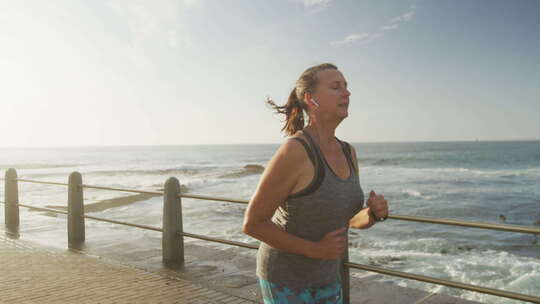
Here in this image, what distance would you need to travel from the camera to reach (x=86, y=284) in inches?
195

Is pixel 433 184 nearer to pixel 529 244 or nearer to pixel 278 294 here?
pixel 529 244

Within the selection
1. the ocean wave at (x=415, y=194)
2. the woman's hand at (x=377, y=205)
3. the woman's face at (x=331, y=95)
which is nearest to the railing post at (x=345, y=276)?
the woman's hand at (x=377, y=205)

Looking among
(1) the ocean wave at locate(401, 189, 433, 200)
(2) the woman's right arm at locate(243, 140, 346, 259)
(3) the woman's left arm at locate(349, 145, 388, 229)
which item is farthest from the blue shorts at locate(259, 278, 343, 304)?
(1) the ocean wave at locate(401, 189, 433, 200)

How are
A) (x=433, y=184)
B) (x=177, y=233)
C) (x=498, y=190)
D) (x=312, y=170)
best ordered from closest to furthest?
1. (x=312, y=170)
2. (x=177, y=233)
3. (x=498, y=190)
4. (x=433, y=184)

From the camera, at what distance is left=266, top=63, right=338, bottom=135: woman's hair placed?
190 centimetres

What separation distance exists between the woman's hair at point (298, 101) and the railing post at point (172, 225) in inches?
145

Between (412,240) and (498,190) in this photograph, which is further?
(498,190)

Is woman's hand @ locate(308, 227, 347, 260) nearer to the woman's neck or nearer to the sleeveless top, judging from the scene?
the sleeveless top

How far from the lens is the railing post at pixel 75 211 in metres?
6.85

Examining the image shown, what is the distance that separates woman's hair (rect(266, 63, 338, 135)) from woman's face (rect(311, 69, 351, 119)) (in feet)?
0.10

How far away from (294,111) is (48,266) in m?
5.31

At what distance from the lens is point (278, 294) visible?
1.83 meters

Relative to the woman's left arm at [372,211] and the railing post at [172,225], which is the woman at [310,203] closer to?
the woman's left arm at [372,211]

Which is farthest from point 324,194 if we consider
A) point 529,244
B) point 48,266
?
point 529,244
